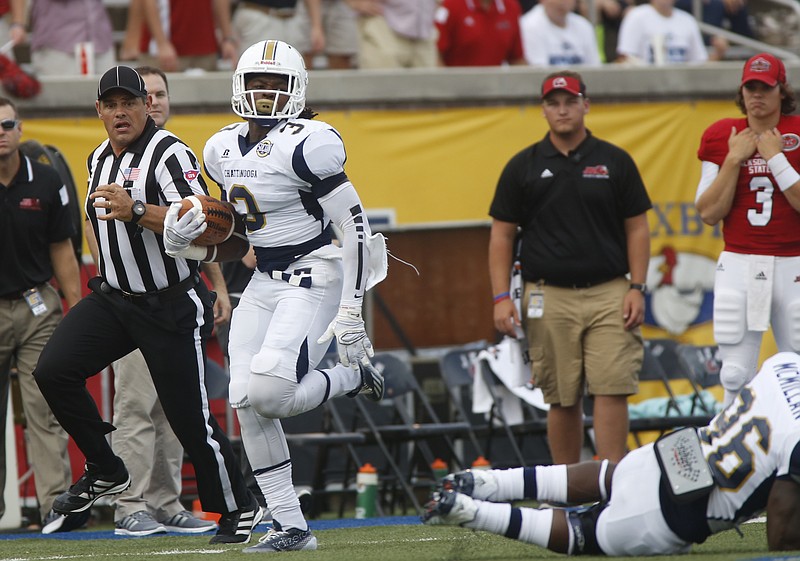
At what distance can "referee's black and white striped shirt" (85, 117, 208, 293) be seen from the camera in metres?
5.57

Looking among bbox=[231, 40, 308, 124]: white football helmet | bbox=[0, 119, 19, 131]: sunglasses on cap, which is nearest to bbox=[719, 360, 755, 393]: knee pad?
bbox=[231, 40, 308, 124]: white football helmet

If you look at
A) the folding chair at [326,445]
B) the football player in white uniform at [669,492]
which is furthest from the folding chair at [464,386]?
the football player in white uniform at [669,492]

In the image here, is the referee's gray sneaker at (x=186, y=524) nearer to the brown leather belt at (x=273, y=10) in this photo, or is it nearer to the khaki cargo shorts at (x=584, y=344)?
the khaki cargo shorts at (x=584, y=344)

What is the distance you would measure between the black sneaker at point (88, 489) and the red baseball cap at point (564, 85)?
9.76 ft

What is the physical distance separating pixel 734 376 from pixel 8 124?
12.6 feet

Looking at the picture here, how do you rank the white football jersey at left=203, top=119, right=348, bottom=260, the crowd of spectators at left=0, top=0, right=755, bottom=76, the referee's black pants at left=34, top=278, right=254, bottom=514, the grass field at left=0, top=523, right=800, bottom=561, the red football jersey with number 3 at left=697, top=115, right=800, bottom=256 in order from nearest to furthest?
the grass field at left=0, top=523, right=800, bottom=561
the white football jersey at left=203, top=119, right=348, bottom=260
the referee's black pants at left=34, top=278, right=254, bottom=514
the red football jersey with number 3 at left=697, top=115, right=800, bottom=256
the crowd of spectators at left=0, top=0, right=755, bottom=76

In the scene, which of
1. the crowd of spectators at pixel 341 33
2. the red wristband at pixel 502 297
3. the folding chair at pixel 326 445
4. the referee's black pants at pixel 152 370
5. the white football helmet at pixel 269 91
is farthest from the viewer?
the crowd of spectators at pixel 341 33

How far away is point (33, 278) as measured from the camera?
699cm

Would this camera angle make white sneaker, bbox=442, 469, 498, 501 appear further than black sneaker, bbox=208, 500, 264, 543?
No

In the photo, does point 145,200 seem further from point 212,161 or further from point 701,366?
point 701,366

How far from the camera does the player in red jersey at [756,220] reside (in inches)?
247

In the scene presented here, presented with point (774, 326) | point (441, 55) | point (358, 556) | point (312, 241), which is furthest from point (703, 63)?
point (358, 556)

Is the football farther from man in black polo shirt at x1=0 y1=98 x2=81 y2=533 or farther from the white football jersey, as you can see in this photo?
man in black polo shirt at x1=0 y1=98 x2=81 y2=533

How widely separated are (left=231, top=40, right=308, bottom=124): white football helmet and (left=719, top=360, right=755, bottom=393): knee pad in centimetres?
240
